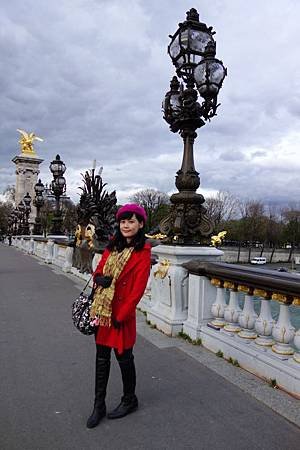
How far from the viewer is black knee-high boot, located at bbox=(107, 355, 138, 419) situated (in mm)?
3256

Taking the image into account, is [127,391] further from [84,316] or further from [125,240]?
[125,240]

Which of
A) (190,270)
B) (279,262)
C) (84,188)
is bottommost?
(279,262)

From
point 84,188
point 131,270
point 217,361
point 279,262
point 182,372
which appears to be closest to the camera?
point 131,270

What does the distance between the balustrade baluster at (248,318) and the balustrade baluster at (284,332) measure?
1.65 ft

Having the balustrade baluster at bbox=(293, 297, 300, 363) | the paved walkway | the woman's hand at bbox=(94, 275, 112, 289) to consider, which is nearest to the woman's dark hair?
the woman's hand at bbox=(94, 275, 112, 289)

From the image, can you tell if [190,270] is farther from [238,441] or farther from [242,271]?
[238,441]

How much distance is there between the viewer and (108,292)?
10.1ft

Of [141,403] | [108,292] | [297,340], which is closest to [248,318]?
[297,340]

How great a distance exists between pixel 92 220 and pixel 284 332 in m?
9.66

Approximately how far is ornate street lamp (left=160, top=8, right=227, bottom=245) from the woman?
Result: 2694 millimetres

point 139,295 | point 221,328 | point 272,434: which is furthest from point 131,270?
point 221,328

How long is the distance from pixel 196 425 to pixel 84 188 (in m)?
12.3

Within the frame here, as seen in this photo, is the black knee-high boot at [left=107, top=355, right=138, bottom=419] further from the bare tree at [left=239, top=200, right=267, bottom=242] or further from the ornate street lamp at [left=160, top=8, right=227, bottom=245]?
the bare tree at [left=239, top=200, right=267, bottom=242]

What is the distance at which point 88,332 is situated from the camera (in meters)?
3.21
